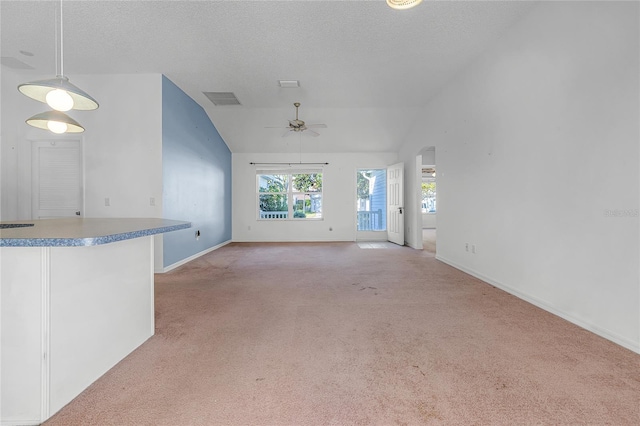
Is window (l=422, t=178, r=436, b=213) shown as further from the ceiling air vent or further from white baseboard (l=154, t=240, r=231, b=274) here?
the ceiling air vent

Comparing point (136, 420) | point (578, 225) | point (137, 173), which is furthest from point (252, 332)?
point (137, 173)

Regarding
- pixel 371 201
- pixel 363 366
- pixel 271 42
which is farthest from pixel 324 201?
pixel 363 366

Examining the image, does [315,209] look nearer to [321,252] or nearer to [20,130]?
[321,252]

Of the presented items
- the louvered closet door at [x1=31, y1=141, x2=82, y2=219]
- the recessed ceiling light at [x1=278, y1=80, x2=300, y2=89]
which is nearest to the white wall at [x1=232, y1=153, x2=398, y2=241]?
the recessed ceiling light at [x1=278, y1=80, x2=300, y2=89]

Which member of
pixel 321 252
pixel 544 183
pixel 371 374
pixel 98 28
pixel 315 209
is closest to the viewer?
pixel 371 374

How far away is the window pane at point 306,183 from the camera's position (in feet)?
24.6

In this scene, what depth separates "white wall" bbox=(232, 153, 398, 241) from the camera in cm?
731

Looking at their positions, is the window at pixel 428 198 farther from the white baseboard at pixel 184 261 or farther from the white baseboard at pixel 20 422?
the white baseboard at pixel 20 422

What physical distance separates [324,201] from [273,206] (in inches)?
58.1

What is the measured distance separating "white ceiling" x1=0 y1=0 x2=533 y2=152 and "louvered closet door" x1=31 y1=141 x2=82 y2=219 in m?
1.15

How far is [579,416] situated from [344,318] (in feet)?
4.94

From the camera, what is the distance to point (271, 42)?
3.15m

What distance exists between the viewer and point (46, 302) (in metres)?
1.29

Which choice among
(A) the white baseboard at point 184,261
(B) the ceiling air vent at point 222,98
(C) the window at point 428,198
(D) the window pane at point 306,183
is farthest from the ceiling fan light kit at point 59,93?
(C) the window at point 428,198
